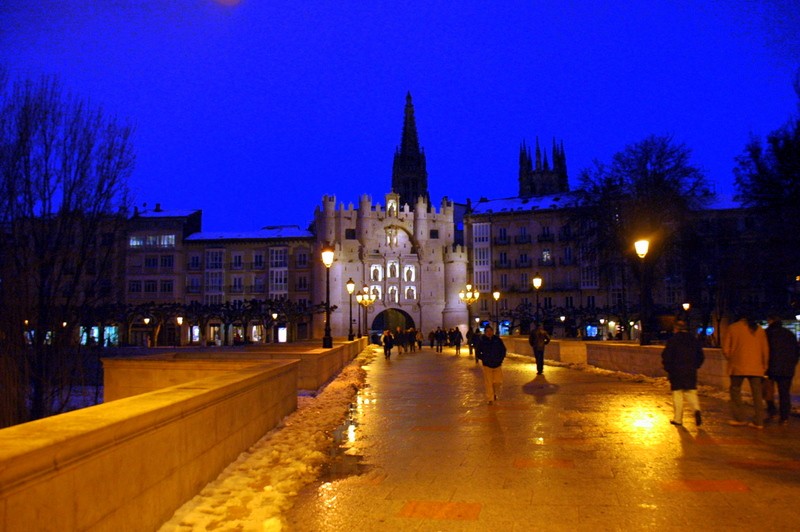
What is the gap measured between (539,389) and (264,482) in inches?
436

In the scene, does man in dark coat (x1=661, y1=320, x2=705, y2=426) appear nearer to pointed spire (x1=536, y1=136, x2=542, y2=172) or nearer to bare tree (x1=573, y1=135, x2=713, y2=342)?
bare tree (x1=573, y1=135, x2=713, y2=342)

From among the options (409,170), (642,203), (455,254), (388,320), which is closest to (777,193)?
(642,203)

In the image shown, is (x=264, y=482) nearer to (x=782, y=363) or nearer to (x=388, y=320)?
(x=782, y=363)

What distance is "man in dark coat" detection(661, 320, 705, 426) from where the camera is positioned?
10984mm

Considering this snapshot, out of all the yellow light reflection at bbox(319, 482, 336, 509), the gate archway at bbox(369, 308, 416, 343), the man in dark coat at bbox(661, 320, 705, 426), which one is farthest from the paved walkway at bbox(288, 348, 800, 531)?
the gate archway at bbox(369, 308, 416, 343)

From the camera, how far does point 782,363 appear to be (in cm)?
1109

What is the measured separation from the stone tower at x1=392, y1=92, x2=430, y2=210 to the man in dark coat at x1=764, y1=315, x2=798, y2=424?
11806 centimetres

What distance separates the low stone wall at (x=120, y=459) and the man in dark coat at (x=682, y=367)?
6.53 meters

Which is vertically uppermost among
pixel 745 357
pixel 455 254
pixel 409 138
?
pixel 409 138

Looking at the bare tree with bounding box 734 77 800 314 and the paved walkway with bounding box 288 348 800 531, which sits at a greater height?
the bare tree with bounding box 734 77 800 314

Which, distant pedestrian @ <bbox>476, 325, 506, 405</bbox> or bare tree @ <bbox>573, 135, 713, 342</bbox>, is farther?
bare tree @ <bbox>573, 135, 713, 342</bbox>

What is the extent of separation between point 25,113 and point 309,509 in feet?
55.2

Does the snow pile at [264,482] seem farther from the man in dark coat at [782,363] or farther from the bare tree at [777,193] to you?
the bare tree at [777,193]

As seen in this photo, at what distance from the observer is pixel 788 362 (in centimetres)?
1105
